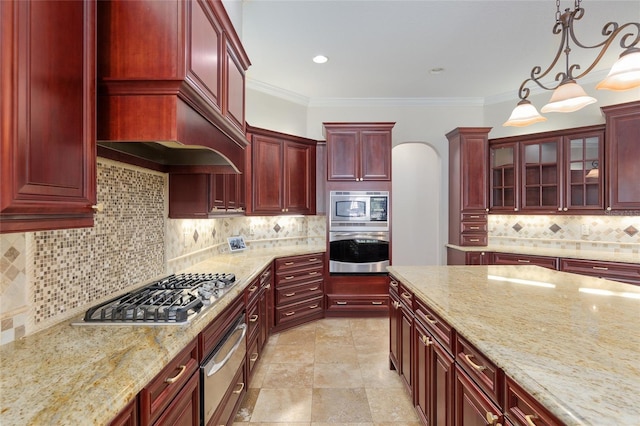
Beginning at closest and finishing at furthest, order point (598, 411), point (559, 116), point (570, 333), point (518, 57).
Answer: point (598, 411) → point (570, 333) → point (518, 57) → point (559, 116)

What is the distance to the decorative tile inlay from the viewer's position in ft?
12.1

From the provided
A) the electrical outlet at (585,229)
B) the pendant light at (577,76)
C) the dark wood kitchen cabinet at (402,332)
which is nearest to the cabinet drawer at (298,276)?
the dark wood kitchen cabinet at (402,332)

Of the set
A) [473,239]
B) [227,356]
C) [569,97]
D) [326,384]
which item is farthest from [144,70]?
[473,239]

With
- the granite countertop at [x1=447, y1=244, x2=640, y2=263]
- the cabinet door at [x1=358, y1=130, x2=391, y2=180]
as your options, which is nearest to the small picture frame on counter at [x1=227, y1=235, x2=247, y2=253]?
the cabinet door at [x1=358, y1=130, x2=391, y2=180]

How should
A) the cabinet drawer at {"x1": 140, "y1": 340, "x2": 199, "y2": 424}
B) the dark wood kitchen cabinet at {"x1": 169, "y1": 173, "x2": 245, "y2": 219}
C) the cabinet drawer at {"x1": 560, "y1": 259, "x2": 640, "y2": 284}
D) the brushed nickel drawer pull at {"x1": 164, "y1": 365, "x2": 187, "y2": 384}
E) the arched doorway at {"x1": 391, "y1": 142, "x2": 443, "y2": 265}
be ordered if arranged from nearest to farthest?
the cabinet drawer at {"x1": 140, "y1": 340, "x2": 199, "y2": 424}
the brushed nickel drawer pull at {"x1": 164, "y1": 365, "x2": 187, "y2": 384}
the dark wood kitchen cabinet at {"x1": 169, "y1": 173, "x2": 245, "y2": 219}
the cabinet drawer at {"x1": 560, "y1": 259, "x2": 640, "y2": 284}
the arched doorway at {"x1": 391, "y1": 142, "x2": 443, "y2": 265}

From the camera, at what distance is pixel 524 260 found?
389 centimetres

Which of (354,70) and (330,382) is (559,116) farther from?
(330,382)

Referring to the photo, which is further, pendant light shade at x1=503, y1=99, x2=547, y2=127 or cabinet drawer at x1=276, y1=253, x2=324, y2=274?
cabinet drawer at x1=276, y1=253, x2=324, y2=274

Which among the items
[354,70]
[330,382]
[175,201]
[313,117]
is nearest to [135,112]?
[175,201]

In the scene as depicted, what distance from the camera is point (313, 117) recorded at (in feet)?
15.6

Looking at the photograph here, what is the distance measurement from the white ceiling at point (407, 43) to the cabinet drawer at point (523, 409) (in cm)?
287

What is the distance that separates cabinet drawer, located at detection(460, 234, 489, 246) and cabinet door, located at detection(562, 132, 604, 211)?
100cm

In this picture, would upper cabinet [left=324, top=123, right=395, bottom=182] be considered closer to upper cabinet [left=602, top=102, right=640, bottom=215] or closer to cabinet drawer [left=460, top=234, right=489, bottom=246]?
cabinet drawer [left=460, top=234, right=489, bottom=246]

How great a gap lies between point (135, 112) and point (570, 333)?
188 cm
